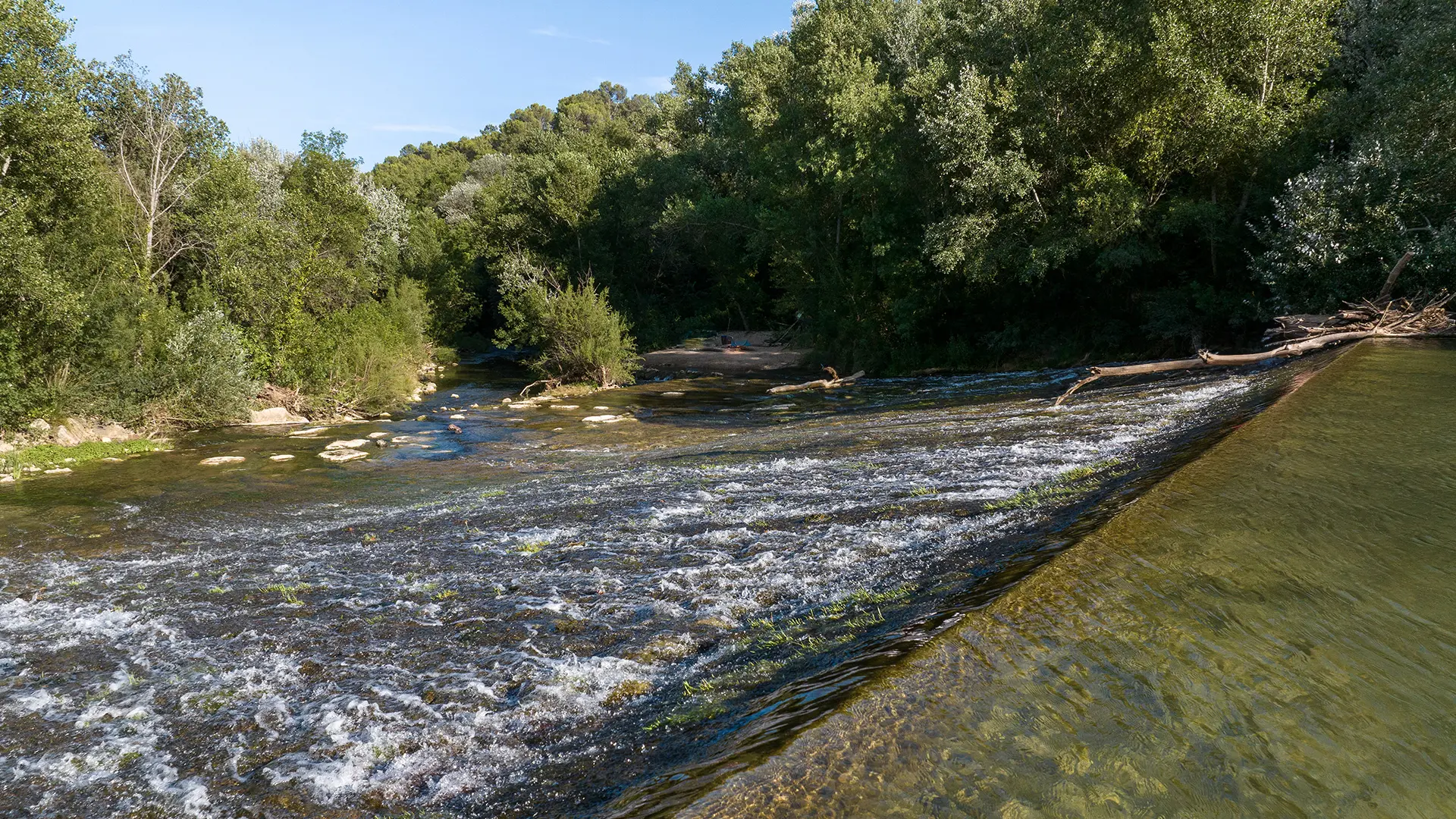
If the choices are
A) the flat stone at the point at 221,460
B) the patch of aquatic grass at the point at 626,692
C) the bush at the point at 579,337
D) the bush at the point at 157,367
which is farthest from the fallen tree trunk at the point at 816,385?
the patch of aquatic grass at the point at 626,692

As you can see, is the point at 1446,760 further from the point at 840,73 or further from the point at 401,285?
the point at 401,285

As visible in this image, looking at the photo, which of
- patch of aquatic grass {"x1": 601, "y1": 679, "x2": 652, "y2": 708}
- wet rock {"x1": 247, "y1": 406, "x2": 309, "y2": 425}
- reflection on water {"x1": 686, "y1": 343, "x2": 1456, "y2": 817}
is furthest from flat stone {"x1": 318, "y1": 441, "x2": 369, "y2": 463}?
reflection on water {"x1": 686, "y1": 343, "x2": 1456, "y2": 817}

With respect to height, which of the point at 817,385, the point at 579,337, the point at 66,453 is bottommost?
the point at 817,385

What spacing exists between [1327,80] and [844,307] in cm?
1576

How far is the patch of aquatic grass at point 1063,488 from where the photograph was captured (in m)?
7.16

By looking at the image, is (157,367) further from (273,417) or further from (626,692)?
(626,692)

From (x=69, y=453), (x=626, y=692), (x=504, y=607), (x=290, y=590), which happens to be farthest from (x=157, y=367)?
(x=626, y=692)

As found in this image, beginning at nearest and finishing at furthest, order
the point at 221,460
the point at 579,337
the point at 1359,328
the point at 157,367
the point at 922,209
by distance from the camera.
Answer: the point at 221,460 → the point at 1359,328 → the point at 157,367 → the point at 922,209 → the point at 579,337

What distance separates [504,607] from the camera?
609cm

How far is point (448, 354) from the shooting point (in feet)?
130

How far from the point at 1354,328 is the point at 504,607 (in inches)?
743

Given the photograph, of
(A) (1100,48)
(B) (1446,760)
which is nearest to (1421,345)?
(A) (1100,48)

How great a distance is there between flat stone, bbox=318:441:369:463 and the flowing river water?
13.4 feet

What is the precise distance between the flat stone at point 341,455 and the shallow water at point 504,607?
5.00ft
